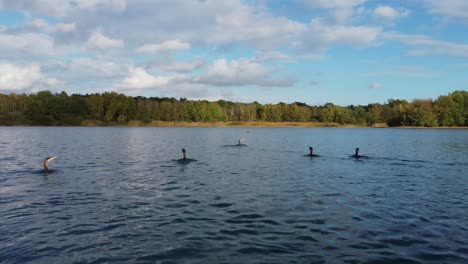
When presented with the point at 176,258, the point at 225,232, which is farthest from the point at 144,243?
the point at 225,232

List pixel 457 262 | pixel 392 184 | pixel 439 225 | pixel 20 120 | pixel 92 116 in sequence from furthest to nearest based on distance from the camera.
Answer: pixel 92 116, pixel 20 120, pixel 392 184, pixel 439 225, pixel 457 262

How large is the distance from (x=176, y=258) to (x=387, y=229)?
7.43 m

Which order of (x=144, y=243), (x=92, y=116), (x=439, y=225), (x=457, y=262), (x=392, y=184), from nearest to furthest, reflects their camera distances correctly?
(x=457, y=262)
(x=144, y=243)
(x=439, y=225)
(x=392, y=184)
(x=92, y=116)

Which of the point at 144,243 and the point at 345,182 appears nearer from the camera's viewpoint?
the point at 144,243

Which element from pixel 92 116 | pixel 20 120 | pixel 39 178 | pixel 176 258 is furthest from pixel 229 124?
pixel 176 258

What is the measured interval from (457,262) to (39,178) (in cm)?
2239

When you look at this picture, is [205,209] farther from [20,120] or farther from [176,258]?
[20,120]

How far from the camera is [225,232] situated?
12164 mm

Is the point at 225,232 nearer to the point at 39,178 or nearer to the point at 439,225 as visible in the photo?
the point at 439,225

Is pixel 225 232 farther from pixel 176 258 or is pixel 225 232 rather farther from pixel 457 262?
pixel 457 262

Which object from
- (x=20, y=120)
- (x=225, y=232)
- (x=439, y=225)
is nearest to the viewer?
(x=225, y=232)

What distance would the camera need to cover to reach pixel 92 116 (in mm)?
178375

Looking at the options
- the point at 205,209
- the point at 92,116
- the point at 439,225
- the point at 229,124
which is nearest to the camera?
the point at 439,225

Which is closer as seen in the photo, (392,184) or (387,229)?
(387,229)
